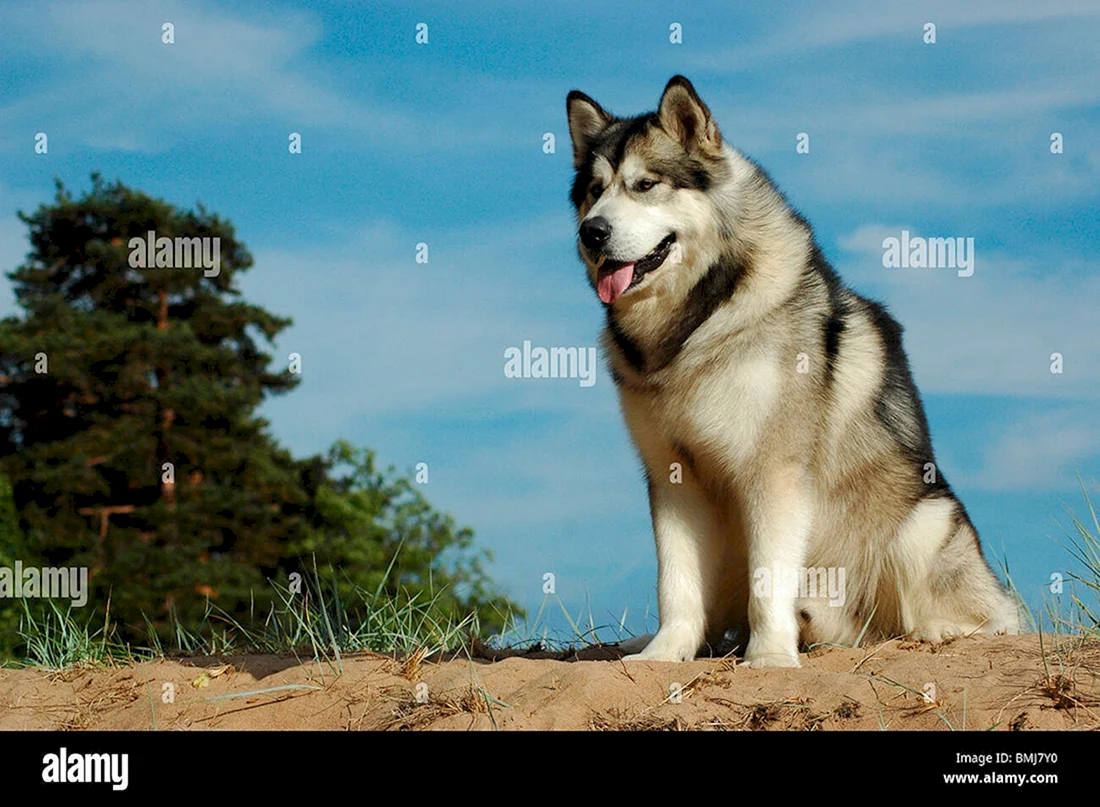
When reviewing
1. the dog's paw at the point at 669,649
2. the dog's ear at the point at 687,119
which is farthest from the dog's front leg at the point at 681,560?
the dog's ear at the point at 687,119

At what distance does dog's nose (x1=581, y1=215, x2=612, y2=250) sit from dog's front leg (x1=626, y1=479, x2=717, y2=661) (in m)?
1.25

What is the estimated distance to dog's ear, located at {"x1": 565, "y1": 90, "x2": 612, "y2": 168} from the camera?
603cm

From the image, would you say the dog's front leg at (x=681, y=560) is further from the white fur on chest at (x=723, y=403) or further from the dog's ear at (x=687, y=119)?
the dog's ear at (x=687, y=119)

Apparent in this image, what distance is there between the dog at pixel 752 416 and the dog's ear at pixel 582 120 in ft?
0.03

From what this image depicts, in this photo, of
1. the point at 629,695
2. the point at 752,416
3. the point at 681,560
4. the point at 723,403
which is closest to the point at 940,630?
→ the point at 681,560

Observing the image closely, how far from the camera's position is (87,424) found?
2703 cm

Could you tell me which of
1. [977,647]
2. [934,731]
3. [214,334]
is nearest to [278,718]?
[934,731]

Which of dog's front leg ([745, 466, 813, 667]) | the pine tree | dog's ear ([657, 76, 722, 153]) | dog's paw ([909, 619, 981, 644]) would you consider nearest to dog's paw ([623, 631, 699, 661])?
dog's front leg ([745, 466, 813, 667])

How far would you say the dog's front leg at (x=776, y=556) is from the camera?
17.0 feet

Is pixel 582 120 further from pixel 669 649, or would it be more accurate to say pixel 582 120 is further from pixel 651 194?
pixel 669 649

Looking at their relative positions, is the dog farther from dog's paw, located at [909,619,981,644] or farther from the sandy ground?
the sandy ground

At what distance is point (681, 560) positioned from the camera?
18.1 feet

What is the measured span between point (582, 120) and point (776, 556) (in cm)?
259

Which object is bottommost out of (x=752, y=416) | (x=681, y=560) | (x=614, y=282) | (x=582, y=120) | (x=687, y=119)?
(x=681, y=560)
